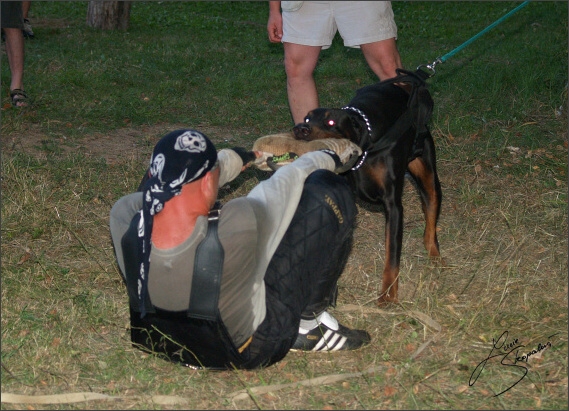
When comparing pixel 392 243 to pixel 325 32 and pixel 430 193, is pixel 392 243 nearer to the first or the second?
pixel 430 193

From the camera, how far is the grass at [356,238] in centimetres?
328

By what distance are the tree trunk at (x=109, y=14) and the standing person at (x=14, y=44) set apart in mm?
4475

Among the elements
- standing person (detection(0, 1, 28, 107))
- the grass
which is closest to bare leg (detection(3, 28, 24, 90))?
standing person (detection(0, 1, 28, 107))

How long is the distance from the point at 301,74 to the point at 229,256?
7.85 feet

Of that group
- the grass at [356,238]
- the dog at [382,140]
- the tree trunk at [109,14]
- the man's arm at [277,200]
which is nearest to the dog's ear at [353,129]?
the dog at [382,140]

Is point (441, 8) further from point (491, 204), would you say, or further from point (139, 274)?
point (139, 274)

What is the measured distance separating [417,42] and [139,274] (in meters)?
8.28

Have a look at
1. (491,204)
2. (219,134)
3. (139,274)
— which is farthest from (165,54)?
(139,274)

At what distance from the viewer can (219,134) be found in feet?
21.9

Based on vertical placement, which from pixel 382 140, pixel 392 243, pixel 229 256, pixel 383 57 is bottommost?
pixel 392 243

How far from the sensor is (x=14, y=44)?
713cm

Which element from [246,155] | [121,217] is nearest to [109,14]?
[246,155]

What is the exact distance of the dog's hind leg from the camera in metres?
4.44

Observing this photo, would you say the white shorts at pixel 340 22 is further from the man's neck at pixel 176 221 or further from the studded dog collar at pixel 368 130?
the man's neck at pixel 176 221
